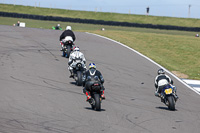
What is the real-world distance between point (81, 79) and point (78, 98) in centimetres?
230

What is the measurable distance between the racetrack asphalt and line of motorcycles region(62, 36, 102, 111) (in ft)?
0.79

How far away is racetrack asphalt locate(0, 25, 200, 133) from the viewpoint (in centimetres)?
983

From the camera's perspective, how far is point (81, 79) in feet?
50.6

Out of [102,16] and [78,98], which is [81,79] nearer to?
[78,98]

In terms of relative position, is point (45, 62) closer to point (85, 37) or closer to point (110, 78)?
point (110, 78)

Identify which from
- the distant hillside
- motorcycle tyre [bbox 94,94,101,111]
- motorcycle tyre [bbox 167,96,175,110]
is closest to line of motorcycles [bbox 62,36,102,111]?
motorcycle tyre [bbox 94,94,101,111]

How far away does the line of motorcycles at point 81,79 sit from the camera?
1170 centimetres

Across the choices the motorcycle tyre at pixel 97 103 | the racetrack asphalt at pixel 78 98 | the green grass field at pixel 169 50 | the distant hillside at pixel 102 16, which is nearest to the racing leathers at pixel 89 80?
the motorcycle tyre at pixel 97 103

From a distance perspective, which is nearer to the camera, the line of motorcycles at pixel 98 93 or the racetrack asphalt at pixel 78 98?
the racetrack asphalt at pixel 78 98

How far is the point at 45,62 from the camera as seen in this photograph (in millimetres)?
19797

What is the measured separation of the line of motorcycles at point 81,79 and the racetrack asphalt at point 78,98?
0.24 meters

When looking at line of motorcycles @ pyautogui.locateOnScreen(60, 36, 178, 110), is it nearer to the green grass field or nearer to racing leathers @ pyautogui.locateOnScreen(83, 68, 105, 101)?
racing leathers @ pyautogui.locateOnScreen(83, 68, 105, 101)

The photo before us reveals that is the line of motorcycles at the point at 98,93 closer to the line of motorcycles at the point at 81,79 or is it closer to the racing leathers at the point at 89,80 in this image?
the line of motorcycles at the point at 81,79

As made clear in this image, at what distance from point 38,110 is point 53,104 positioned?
1.00 meters
